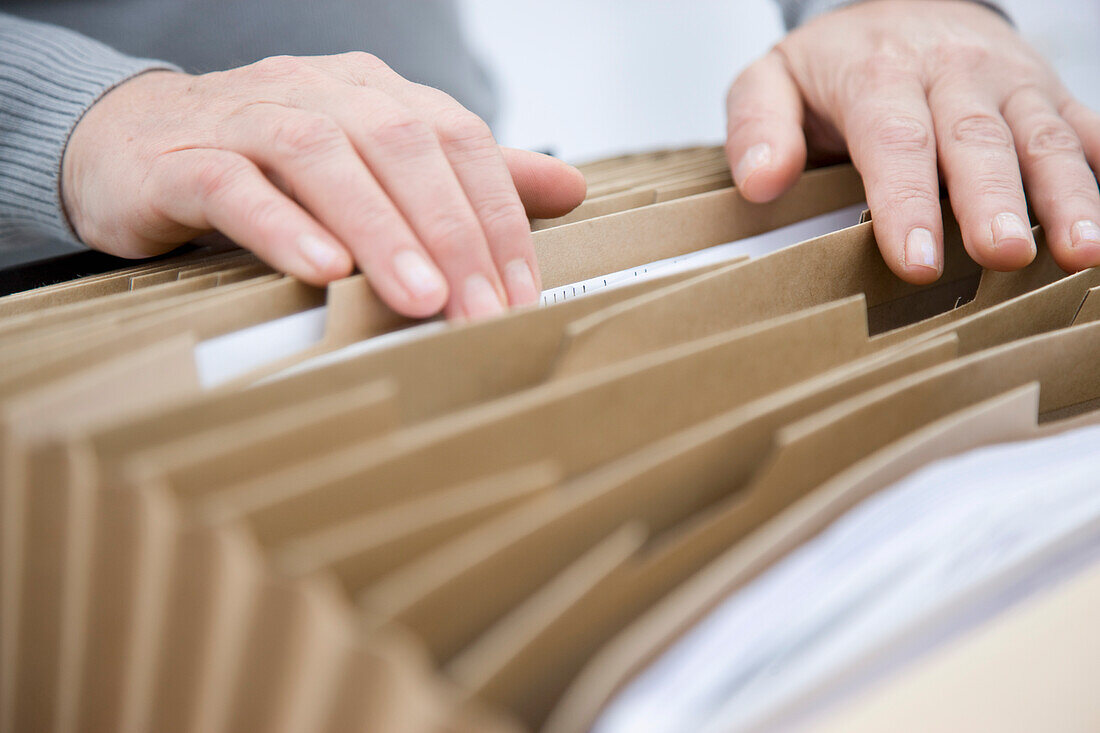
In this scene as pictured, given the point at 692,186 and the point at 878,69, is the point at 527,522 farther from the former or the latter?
the point at 878,69

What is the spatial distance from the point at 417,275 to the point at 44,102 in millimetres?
496

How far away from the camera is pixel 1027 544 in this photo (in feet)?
0.90

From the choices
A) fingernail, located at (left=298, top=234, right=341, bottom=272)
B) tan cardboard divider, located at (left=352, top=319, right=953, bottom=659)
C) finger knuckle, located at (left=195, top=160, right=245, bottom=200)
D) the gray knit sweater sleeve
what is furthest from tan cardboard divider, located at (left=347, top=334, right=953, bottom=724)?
the gray knit sweater sleeve

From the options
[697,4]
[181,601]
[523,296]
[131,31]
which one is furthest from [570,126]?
[181,601]

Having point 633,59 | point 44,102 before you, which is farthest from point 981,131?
point 633,59

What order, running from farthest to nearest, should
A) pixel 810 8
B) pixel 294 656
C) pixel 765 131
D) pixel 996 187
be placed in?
pixel 810 8 < pixel 765 131 < pixel 996 187 < pixel 294 656

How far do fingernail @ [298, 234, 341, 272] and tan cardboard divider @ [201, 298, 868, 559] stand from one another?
0.17m

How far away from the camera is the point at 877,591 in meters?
0.28

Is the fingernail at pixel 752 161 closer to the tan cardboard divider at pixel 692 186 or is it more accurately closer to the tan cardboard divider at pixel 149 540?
the tan cardboard divider at pixel 692 186

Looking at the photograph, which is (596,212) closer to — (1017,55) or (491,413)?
(491,413)

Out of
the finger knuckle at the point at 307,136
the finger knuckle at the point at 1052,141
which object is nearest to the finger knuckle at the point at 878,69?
the finger knuckle at the point at 1052,141

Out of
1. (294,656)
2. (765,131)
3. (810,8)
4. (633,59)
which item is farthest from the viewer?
(633,59)

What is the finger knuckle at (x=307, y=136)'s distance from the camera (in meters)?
0.49

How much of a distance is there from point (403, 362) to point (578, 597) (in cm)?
12
